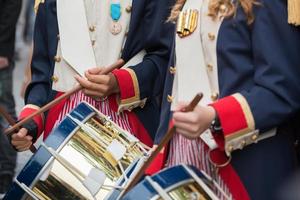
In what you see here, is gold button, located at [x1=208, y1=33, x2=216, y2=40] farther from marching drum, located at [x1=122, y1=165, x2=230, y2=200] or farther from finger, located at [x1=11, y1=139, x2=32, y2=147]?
finger, located at [x1=11, y1=139, x2=32, y2=147]

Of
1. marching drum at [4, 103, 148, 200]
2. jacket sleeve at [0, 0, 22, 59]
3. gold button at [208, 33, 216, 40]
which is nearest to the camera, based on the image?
gold button at [208, 33, 216, 40]

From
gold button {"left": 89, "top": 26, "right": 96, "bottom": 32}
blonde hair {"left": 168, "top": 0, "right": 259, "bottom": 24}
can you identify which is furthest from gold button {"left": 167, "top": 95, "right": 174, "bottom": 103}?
gold button {"left": 89, "top": 26, "right": 96, "bottom": 32}

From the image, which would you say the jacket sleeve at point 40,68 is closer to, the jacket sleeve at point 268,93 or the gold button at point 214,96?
the gold button at point 214,96

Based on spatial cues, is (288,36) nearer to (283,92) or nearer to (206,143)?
(283,92)

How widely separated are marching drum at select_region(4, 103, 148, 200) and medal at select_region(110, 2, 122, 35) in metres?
0.45

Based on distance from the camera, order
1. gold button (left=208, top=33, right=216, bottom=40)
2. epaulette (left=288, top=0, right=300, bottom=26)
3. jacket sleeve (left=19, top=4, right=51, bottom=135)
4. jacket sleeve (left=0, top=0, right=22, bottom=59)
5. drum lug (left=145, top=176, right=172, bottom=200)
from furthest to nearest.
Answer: jacket sleeve (left=0, top=0, right=22, bottom=59) → jacket sleeve (left=19, top=4, right=51, bottom=135) → gold button (left=208, top=33, right=216, bottom=40) → epaulette (left=288, top=0, right=300, bottom=26) → drum lug (left=145, top=176, right=172, bottom=200)

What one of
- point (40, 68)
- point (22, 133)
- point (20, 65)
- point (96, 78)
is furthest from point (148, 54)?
point (20, 65)

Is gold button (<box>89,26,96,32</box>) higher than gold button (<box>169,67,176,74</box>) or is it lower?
higher

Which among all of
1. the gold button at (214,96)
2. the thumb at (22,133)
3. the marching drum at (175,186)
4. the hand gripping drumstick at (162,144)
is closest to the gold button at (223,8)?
the gold button at (214,96)

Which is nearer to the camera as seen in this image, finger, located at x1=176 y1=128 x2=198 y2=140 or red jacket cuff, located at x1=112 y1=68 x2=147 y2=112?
finger, located at x1=176 y1=128 x2=198 y2=140

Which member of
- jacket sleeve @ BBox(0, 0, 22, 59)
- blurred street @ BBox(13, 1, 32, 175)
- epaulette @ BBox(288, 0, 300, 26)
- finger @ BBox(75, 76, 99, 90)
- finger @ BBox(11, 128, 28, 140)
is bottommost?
blurred street @ BBox(13, 1, 32, 175)

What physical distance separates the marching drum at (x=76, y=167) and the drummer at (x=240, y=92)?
0.65 ft

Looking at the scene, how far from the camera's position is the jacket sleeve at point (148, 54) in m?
3.34

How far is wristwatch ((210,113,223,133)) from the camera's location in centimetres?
260
